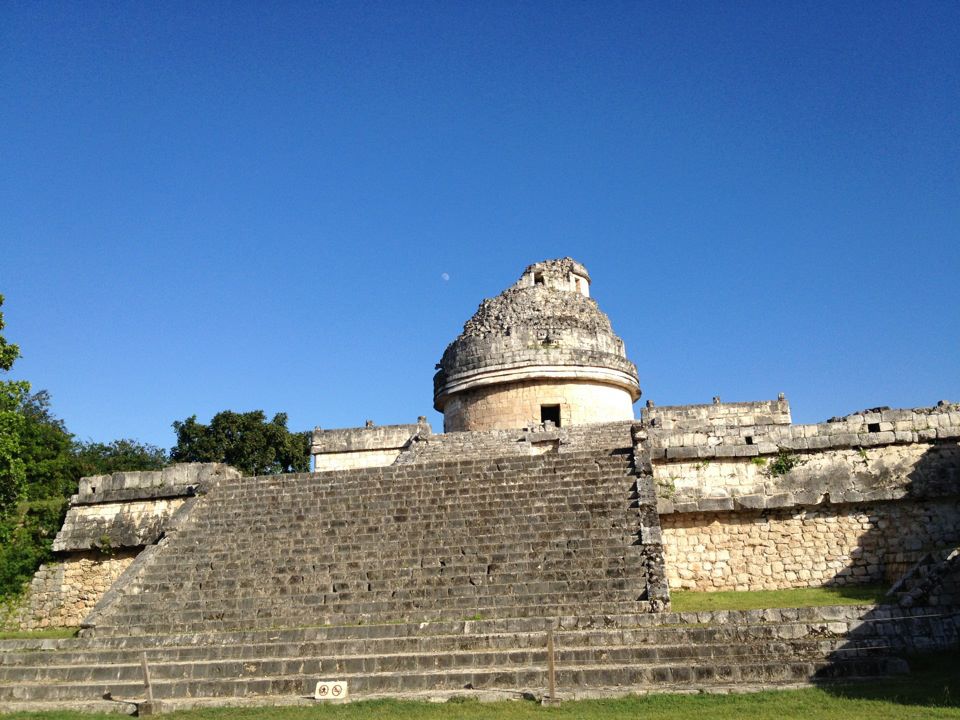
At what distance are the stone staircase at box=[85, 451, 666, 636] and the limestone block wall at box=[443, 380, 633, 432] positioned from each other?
5523mm

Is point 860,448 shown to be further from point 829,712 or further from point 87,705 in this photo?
point 87,705

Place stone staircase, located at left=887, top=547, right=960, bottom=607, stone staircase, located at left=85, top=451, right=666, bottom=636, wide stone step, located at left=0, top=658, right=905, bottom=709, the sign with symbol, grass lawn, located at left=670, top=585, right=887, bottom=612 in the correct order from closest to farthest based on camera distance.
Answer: wide stone step, located at left=0, top=658, right=905, bottom=709 < the sign with symbol < stone staircase, located at left=887, top=547, right=960, bottom=607 < grass lawn, located at left=670, top=585, right=887, bottom=612 < stone staircase, located at left=85, top=451, right=666, bottom=636

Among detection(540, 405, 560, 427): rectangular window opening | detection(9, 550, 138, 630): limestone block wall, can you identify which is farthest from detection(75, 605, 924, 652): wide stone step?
detection(540, 405, 560, 427): rectangular window opening

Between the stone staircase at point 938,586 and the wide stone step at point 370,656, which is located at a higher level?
the stone staircase at point 938,586

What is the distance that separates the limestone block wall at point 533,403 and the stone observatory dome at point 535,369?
0.02 m

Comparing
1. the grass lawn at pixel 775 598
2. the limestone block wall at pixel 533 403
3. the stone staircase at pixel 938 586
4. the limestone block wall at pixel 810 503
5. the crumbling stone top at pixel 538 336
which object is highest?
the crumbling stone top at pixel 538 336

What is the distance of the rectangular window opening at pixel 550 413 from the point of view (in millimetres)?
19453

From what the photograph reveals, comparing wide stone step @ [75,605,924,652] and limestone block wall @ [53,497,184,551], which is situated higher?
limestone block wall @ [53,497,184,551]

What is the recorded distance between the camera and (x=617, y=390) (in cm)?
2030

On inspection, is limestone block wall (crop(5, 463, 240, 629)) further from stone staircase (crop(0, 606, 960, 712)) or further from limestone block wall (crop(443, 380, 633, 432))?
limestone block wall (crop(443, 380, 633, 432))

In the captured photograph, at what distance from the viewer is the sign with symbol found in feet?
26.4

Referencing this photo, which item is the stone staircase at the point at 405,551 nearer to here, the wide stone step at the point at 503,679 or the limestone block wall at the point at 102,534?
the limestone block wall at the point at 102,534

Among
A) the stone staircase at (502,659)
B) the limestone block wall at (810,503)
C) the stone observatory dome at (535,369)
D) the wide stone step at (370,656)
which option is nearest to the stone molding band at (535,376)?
the stone observatory dome at (535,369)

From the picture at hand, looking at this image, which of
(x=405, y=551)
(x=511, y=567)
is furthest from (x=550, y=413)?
(x=511, y=567)
